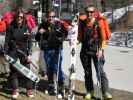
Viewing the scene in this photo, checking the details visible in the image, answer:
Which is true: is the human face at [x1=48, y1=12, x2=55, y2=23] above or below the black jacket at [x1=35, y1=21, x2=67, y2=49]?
above

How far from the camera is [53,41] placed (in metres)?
11.4

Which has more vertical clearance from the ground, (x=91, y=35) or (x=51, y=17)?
(x=51, y=17)

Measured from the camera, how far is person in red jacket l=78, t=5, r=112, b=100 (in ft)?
34.8

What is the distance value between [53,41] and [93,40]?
1.07 meters

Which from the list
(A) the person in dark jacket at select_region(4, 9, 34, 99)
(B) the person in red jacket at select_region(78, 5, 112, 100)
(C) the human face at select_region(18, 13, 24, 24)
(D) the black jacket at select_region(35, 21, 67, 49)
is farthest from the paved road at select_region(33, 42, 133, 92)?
(C) the human face at select_region(18, 13, 24, 24)

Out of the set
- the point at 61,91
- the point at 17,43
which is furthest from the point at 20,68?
the point at 61,91

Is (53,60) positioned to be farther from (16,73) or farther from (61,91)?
(16,73)

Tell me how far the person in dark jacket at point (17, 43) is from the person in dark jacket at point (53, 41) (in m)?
0.46

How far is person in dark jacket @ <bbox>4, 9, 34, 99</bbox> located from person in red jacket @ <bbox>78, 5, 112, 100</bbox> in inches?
46.5

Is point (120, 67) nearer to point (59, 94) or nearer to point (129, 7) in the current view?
point (59, 94)

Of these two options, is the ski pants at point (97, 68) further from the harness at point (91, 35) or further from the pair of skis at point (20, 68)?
the pair of skis at point (20, 68)

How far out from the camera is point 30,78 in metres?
11.1

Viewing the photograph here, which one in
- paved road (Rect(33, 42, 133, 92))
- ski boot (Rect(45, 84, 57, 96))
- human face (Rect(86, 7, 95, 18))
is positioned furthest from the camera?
paved road (Rect(33, 42, 133, 92))

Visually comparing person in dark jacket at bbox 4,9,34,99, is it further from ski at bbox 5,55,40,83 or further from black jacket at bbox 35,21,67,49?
black jacket at bbox 35,21,67,49
